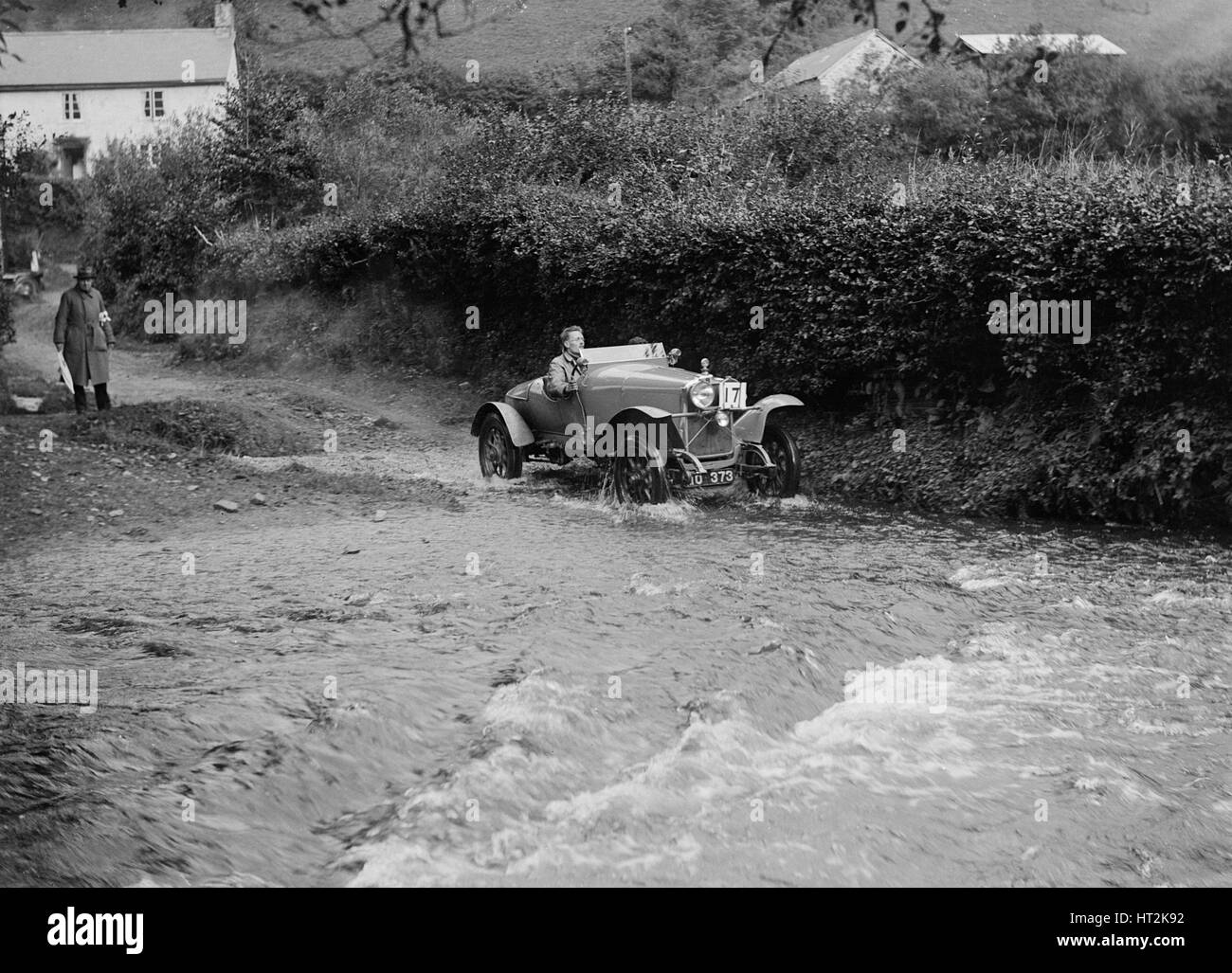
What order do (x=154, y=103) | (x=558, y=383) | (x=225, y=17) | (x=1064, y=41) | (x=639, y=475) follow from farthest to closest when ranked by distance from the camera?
(x=154, y=103) < (x=1064, y=41) < (x=225, y=17) < (x=558, y=383) < (x=639, y=475)

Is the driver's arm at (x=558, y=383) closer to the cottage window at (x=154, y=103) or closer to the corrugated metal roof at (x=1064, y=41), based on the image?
the corrugated metal roof at (x=1064, y=41)

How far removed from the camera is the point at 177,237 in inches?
1177

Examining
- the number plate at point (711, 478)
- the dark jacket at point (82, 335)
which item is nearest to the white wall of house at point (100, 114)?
the dark jacket at point (82, 335)

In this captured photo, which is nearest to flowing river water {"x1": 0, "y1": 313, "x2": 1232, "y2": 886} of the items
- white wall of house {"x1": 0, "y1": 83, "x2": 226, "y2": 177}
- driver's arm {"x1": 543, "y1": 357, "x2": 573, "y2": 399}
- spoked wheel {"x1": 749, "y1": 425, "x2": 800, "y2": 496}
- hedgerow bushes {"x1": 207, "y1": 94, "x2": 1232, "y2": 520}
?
hedgerow bushes {"x1": 207, "y1": 94, "x2": 1232, "y2": 520}

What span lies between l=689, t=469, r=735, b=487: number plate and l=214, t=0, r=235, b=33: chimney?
25502 mm

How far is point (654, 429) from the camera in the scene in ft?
37.0

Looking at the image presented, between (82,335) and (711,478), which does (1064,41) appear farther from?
(82,335)

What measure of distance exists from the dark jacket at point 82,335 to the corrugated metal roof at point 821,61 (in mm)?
21073

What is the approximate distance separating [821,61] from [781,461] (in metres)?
26.6

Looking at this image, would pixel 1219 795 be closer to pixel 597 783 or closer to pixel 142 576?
pixel 597 783

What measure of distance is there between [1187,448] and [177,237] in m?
25.8

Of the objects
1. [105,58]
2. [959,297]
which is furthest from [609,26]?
[959,297]

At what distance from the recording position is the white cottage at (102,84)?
43.1 meters
